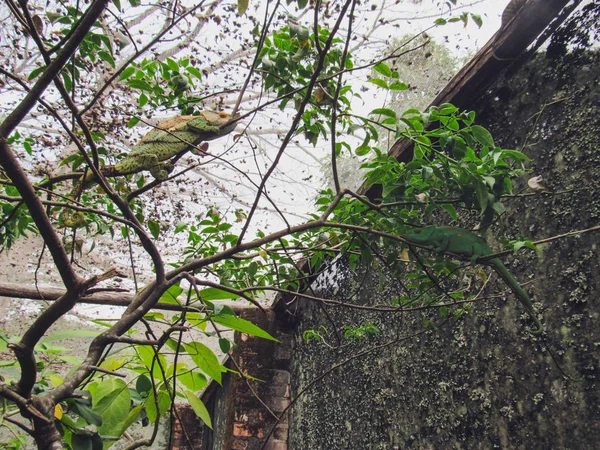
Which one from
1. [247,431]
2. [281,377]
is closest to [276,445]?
[247,431]

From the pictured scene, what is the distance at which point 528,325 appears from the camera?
1.50 meters

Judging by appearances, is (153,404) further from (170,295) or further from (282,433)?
(282,433)

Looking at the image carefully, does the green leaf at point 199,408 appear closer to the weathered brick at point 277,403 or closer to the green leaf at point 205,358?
the green leaf at point 205,358

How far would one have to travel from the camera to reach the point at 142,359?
121 cm

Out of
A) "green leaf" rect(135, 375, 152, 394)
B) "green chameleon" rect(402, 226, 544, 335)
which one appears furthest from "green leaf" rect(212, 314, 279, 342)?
"green chameleon" rect(402, 226, 544, 335)

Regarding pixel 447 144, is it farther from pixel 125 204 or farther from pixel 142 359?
pixel 142 359

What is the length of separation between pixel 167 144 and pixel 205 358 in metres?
0.92

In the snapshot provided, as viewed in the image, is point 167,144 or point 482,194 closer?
point 482,194

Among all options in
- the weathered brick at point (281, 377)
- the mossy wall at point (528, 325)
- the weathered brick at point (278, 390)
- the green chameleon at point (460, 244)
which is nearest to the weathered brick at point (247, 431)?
the weathered brick at point (278, 390)

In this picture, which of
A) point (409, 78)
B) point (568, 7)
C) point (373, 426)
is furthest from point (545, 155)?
point (409, 78)

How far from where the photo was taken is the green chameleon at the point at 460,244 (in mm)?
1303

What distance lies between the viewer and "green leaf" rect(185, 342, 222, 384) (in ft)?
3.61

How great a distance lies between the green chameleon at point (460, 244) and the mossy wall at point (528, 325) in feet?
0.19

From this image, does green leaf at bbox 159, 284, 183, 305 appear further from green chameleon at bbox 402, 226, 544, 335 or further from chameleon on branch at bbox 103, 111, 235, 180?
green chameleon at bbox 402, 226, 544, 335
